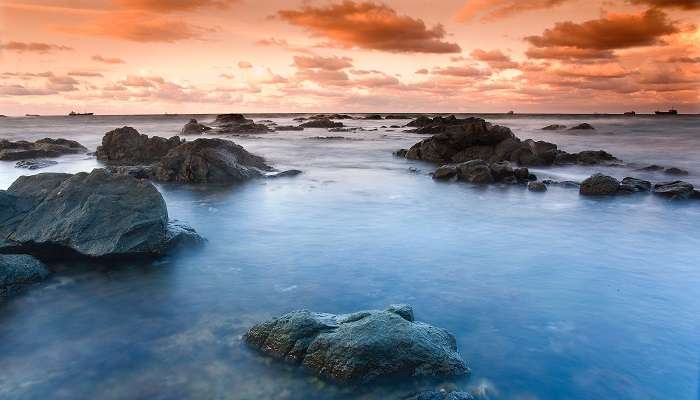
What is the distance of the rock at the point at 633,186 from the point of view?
19130mm

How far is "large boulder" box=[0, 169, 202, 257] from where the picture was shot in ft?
→ 32.5

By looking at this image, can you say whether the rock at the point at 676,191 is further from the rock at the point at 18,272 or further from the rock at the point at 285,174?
the rock at the point at 18,272

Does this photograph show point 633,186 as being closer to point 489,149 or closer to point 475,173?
point 475,173

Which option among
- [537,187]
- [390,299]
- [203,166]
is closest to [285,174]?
[203,166]

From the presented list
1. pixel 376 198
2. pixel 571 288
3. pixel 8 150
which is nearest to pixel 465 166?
pixel 376 198

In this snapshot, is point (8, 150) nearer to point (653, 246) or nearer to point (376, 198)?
point (376, 198)

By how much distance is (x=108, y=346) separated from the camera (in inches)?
266

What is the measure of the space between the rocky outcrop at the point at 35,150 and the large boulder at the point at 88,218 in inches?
801

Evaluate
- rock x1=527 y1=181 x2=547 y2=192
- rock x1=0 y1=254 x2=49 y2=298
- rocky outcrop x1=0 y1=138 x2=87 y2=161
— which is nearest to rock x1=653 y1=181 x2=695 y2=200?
rock x1=527 y1=181 x2=547 y2=192

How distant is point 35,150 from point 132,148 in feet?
25.7

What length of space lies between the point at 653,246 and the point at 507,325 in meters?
6.74

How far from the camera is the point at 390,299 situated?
8.53 m

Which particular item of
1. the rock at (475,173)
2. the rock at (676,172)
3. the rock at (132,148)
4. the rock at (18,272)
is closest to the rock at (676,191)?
the rock at (475,173)

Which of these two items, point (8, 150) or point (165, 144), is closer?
point (165, 144)
